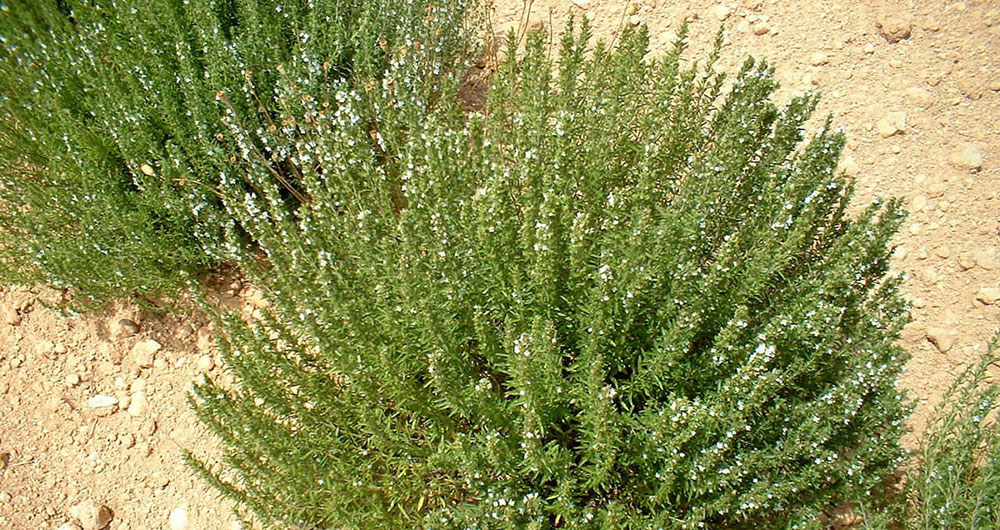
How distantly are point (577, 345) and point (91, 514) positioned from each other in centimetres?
239

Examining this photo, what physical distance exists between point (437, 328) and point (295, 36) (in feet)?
8.34

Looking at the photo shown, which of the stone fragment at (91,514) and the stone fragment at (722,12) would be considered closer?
the stone fragment at (91,514)

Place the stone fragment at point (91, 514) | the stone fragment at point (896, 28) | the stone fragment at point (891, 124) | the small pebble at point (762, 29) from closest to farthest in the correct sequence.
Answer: the stone fragment at point (91, 514) → the stone fragment at point (891, 124) → the stone fragment at point (896, 28) → the small pebble at point (762, 29)

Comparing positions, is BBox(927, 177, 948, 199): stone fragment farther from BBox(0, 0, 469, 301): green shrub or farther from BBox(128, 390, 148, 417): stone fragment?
BBox(128, 390, 148, 417): stone fragment

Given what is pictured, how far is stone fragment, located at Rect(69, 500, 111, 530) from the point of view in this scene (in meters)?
3.28

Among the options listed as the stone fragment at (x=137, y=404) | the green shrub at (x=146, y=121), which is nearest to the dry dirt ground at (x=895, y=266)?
the stone fragment at (x=137, y=404)

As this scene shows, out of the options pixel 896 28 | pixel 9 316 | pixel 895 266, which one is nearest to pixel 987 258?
pixel 895 266

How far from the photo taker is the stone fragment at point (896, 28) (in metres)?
4.68

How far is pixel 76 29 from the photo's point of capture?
13.9 ft

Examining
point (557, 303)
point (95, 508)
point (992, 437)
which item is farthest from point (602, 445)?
point (95, 508)

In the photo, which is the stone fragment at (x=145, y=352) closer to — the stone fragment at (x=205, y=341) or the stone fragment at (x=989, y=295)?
the stone fragment at (x=205, y=341)

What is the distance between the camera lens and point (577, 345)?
2.72 m

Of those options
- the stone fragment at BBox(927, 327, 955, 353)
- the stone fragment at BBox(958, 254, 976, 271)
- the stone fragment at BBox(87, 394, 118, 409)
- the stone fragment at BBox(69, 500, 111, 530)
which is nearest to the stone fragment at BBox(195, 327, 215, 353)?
the stone fragment at BBox(87, 394, 118, 409)

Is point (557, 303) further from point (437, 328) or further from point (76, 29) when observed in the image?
point (76, 29)
